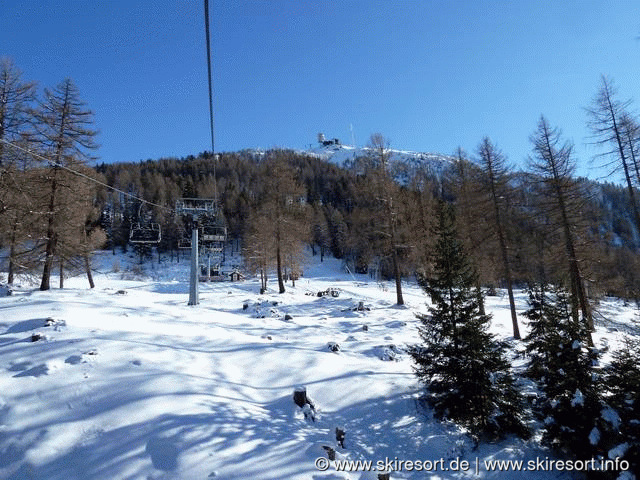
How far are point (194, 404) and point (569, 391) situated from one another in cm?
860

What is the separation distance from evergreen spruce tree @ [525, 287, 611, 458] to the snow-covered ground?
828mm

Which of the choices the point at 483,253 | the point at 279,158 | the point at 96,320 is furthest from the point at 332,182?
the point at 96,320

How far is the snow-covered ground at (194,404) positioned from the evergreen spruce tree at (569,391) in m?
0.83

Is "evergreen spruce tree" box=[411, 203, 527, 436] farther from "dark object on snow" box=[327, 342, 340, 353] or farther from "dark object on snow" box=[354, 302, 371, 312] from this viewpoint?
"dark object on snow" box=[354, 302, 371, 312]

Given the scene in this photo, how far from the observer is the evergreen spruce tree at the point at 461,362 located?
839 centimetres

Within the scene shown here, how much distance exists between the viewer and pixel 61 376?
7.23m

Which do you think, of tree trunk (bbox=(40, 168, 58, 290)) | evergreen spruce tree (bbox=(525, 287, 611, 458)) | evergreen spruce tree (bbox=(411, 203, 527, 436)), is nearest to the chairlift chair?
tree trunk (bbox=(40, 168, 58, 290))

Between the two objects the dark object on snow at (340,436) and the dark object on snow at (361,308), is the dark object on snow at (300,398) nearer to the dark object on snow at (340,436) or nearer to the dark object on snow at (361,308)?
the dark object on snow at (340,436)

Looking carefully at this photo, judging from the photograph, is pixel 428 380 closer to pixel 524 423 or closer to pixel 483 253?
pixel 524 423

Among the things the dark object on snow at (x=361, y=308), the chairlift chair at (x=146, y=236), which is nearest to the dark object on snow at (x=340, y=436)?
the dark object on snow at (x=361, y=308)

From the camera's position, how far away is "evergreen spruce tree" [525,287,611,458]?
723 cm

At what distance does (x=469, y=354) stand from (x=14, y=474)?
30.2 feet

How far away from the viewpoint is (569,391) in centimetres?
793

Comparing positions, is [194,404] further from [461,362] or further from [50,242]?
[50,242]
